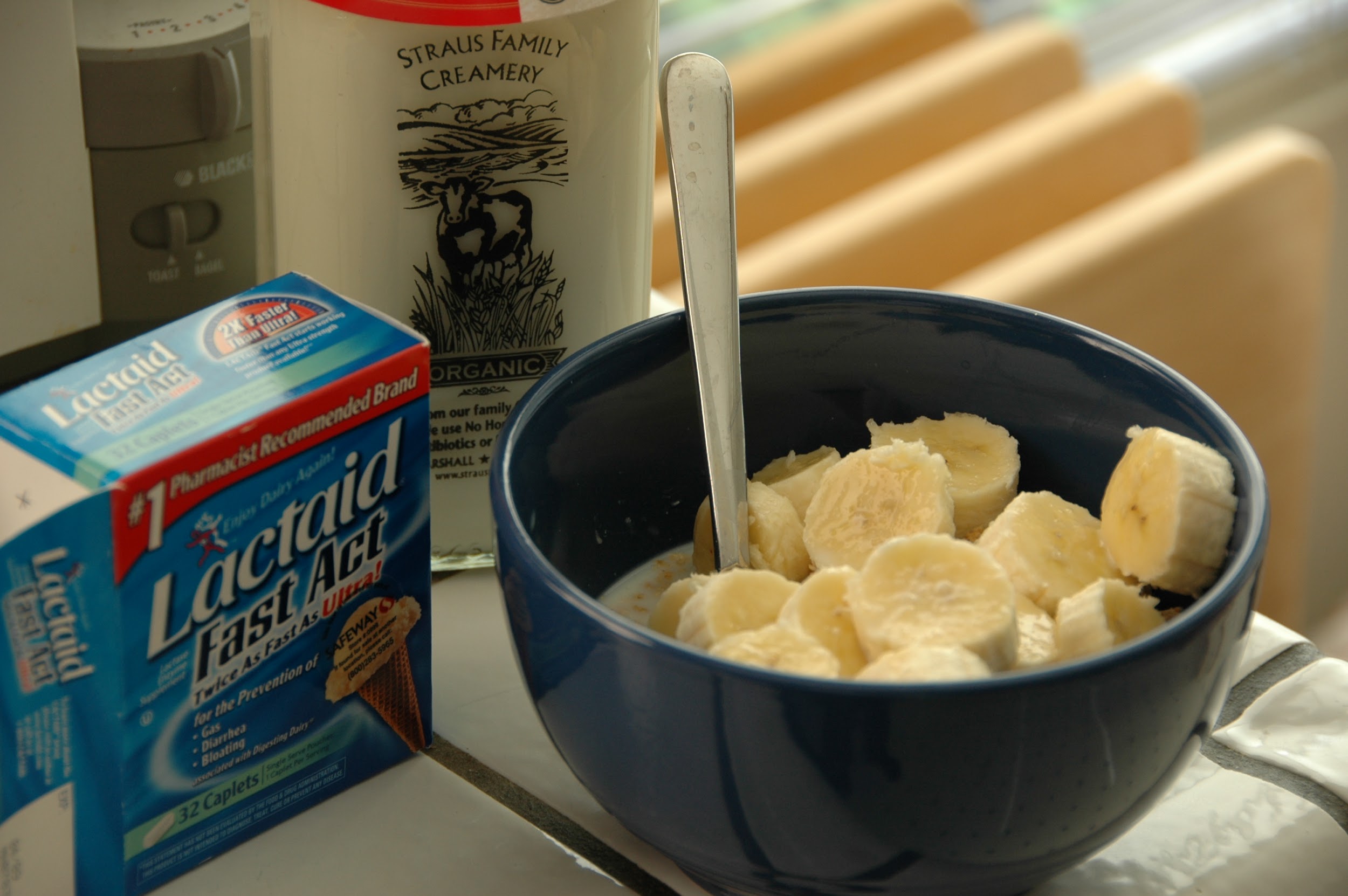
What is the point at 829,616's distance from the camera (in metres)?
0.44

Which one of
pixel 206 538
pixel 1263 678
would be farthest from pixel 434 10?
pixel 1263 678

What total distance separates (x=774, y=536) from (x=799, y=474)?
40 millimetres

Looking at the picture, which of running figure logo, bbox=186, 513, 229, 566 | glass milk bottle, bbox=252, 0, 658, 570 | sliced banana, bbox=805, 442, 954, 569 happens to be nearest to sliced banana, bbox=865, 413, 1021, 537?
sliced banana, bbox=805, 442, 954, 569

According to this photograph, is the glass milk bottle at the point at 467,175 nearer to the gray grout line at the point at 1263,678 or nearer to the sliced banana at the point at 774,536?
the sliced banana at the point at 774,536

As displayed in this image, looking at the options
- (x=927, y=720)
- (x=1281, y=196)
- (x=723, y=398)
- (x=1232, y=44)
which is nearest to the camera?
(x=927, y=720)

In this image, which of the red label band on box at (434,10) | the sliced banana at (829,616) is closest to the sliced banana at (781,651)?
the sliced banana at (829,616)

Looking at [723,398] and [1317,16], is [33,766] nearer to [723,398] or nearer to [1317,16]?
[723,398]

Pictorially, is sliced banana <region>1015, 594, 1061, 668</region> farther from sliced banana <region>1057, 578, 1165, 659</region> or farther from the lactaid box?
the lactaid box

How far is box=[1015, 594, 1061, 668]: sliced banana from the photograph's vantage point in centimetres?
45

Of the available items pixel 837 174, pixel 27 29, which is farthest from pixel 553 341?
pixel 837 174

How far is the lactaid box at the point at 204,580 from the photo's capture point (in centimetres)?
42

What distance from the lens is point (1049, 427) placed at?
0.55m

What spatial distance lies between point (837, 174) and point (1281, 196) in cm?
47

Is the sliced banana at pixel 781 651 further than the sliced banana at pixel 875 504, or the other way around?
the sliced banana at pixel 875 504
